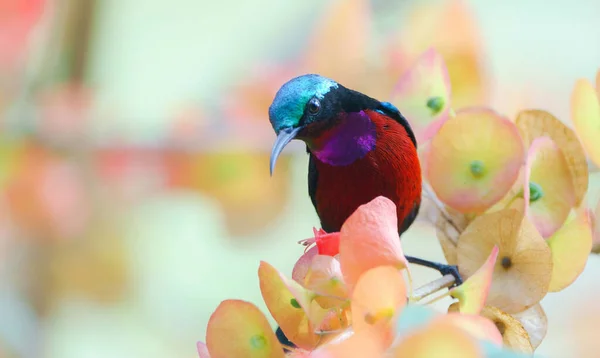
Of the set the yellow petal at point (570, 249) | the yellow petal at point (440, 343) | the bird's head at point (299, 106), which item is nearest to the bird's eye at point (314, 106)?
the bird's head at point (299, 106)

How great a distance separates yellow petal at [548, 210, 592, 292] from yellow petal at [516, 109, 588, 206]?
30 mm

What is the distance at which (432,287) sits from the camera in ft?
1.07

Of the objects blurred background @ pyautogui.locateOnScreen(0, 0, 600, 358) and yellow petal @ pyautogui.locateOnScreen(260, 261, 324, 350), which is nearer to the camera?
yellow petal @ pyautogui.locateOnScreen(260, 261, 324, 350)

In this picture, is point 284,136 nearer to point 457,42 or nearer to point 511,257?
point 457,42

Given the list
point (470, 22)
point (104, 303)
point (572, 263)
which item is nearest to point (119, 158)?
point (104, 303)

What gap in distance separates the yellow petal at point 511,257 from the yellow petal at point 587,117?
6 centimetres

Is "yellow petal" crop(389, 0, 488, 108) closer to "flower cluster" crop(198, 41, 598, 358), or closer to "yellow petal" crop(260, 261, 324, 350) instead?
"flower cluster" crop(198, 41, 598, 358)

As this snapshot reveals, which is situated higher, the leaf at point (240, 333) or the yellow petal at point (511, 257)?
the yellow petal at point (511, 257)

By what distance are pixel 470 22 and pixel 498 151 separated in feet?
0.48

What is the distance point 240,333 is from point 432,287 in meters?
0.09

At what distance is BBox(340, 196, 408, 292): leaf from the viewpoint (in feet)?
0.89

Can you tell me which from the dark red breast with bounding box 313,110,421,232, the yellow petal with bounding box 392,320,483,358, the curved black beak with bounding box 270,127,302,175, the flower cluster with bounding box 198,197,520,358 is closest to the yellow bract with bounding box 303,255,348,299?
the flower cluster with bounding box 198,197,520,358

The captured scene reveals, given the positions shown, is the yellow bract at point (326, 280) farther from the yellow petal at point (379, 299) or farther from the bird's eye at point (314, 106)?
the bird's eye at point (314, 106)

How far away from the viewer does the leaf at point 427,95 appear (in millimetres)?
421
